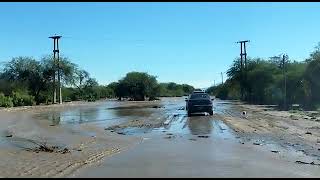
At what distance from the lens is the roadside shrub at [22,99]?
72.3 m

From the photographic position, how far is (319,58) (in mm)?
52281

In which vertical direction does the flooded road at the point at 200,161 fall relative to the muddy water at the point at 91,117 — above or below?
below

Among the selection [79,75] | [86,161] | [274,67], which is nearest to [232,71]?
[274,67]

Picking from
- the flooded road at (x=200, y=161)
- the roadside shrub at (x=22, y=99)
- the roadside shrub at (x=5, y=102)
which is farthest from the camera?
the roadside shrub at (x=22, y=99)

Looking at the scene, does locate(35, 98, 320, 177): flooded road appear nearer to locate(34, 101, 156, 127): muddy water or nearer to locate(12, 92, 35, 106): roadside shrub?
locate(34, 101, 156, 127): muddy water

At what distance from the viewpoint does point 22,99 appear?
2940 inches

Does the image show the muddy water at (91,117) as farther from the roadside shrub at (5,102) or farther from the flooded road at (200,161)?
the roadside shrub at (5,102)

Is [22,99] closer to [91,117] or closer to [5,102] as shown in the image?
[5,102]

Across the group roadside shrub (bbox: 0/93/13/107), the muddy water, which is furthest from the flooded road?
roadside shrub (bbox: 0/93/13/107)

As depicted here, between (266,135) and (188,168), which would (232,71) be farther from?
(188,168)

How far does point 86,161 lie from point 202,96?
86.7 ft

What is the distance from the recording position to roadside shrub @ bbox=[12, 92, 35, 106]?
72331 millimetres

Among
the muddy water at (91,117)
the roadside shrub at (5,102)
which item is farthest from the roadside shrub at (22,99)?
the muddy water at (91,117)

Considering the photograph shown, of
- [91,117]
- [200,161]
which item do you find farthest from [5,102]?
[200,161]
